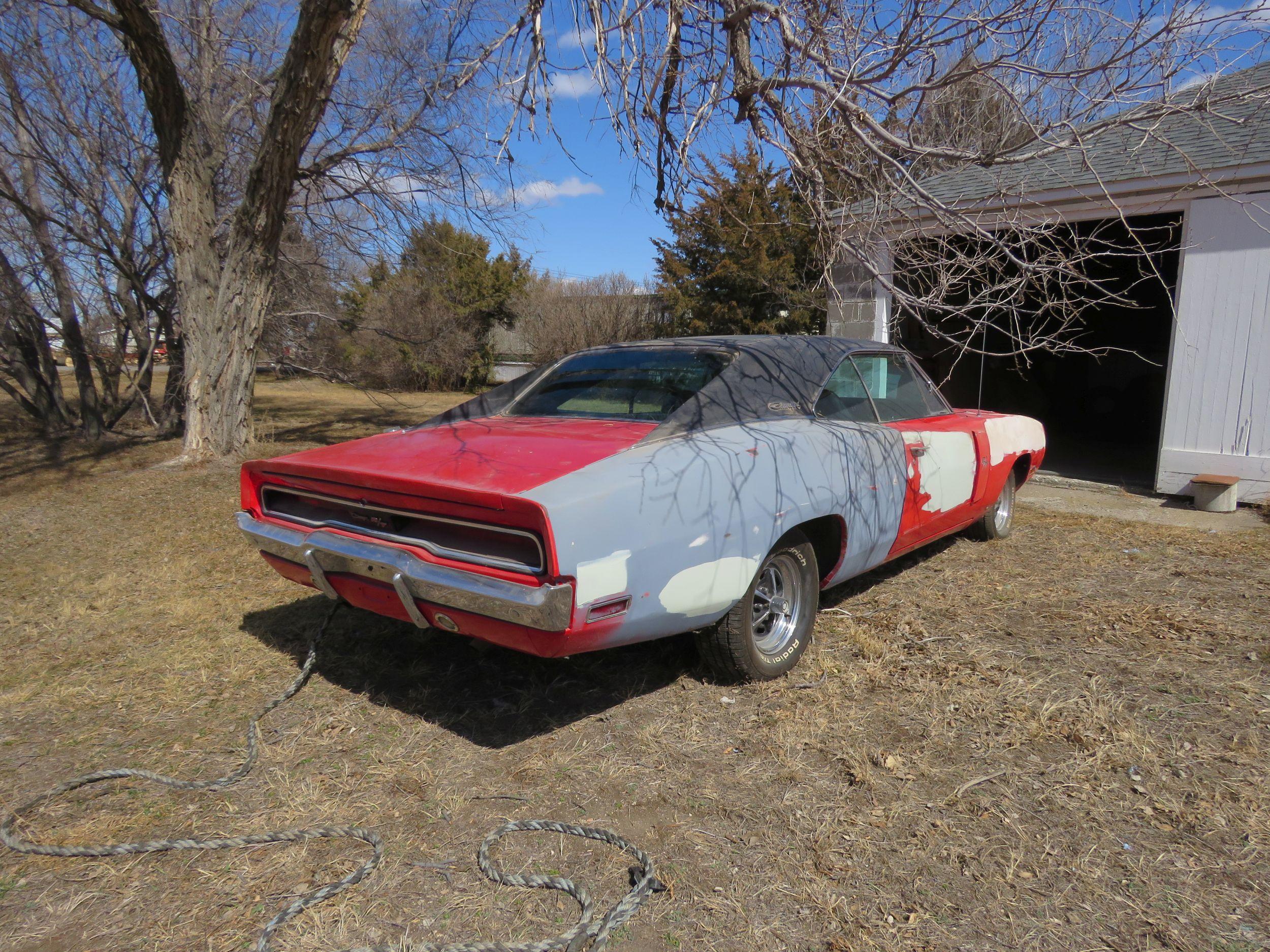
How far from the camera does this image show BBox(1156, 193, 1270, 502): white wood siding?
698 centimetres

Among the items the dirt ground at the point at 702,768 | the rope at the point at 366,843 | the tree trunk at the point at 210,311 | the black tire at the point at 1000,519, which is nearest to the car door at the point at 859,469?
the dirt ground at the point at 702,768

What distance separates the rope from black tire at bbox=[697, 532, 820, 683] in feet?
3.19

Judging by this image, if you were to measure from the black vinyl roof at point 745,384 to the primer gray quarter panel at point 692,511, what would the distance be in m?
0.09

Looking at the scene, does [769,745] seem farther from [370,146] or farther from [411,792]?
[370,146]

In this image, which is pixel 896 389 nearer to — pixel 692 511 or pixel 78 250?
pixel 692 511

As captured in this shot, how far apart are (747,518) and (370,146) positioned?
898 cm

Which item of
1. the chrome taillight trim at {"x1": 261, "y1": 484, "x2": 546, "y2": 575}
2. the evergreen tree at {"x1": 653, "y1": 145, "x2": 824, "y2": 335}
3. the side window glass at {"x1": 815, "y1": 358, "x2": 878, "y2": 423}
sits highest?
the evergreen tree at {"x1": 653, "y1": 145, "x2": 824, "y2": 335}

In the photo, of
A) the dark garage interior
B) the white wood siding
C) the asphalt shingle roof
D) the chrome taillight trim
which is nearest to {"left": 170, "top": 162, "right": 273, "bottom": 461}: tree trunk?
the chrome taillight trim

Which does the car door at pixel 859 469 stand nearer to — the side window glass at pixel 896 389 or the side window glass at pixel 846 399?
the side window glass at pixel 846 399

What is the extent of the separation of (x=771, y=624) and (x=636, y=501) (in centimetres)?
121

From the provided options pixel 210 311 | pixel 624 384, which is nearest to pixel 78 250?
pixel 210 311

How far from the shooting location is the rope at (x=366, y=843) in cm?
207

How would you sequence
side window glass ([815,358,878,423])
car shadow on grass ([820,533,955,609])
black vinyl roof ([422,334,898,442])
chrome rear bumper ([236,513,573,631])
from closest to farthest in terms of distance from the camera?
chrome rear bumper ([236,513,573,631]), black vinyl roof ([422,334,898,442]), side window glass ([815,358,878,423]), car shadow on grass ([820,533,955,609])

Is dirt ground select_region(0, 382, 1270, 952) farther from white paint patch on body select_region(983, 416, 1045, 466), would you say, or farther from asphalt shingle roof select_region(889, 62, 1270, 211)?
asphalt shingle roof select_region(889, 62, 1270, 211)
